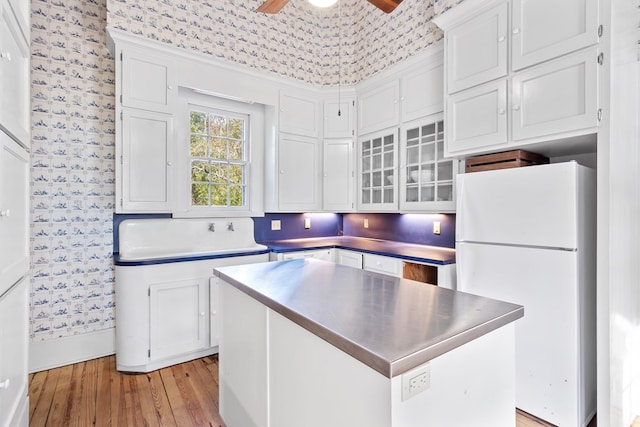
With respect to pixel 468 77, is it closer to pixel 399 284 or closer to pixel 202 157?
pixel 399 284

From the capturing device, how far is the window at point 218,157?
327 cm

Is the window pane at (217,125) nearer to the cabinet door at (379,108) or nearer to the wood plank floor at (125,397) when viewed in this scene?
the cabinet door at (379,108)

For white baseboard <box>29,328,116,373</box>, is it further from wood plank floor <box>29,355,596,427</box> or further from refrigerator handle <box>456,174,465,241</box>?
refrigerator handle <box>456,174,465,241</box>

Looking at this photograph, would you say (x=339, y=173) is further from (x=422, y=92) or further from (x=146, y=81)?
(x=146, y=81)

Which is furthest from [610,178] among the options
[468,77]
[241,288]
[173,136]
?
[173,136]

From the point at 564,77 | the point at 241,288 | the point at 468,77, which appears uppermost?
the point at 468,77

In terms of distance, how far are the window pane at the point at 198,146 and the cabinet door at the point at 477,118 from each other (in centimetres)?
238

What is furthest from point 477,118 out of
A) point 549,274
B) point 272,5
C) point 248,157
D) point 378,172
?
point 248,157

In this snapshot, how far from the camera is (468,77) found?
2.31 m

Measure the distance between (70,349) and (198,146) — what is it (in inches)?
83.3

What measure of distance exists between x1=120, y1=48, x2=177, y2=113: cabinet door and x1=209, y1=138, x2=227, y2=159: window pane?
0.65 metres

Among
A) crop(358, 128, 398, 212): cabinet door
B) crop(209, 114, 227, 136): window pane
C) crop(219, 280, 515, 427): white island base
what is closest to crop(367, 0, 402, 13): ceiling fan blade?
crop(358, 128, 398, 212): cabinet door

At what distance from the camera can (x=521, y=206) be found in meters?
1.92

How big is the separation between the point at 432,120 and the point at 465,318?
2.28m
